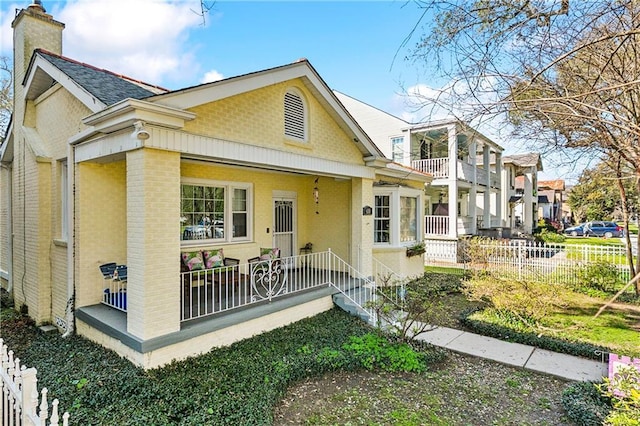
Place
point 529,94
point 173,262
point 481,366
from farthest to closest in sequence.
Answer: point 481,366
point 173,262
point 529,94

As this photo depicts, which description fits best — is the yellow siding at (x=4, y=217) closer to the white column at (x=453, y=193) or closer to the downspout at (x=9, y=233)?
the downspout at (x=9, y=233)

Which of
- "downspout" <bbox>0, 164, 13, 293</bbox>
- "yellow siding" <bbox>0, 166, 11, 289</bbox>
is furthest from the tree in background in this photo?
"yellow siding" <bbox>0, 166, 11, 289</bbox>

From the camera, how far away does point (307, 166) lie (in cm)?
869

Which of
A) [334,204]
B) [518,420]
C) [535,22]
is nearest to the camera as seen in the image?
[535,22]

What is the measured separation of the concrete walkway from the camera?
6.09 meters

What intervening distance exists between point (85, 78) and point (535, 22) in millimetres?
7721

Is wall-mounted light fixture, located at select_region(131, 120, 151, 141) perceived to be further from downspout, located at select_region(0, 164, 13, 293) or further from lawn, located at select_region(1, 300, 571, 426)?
downspout, located at select_region(0, 164, 13, 293)

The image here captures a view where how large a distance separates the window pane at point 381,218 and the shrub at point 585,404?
7.39 m

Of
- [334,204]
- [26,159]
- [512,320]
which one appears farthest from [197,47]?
[512,320]

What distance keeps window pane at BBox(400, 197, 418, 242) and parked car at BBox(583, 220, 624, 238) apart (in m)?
31.9

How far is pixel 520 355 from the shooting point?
6.85 metres

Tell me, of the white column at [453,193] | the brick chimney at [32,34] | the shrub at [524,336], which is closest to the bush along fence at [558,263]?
the white column at [453,193]

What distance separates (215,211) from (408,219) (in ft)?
23.7

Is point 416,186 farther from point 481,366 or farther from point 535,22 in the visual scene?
point 535,22
